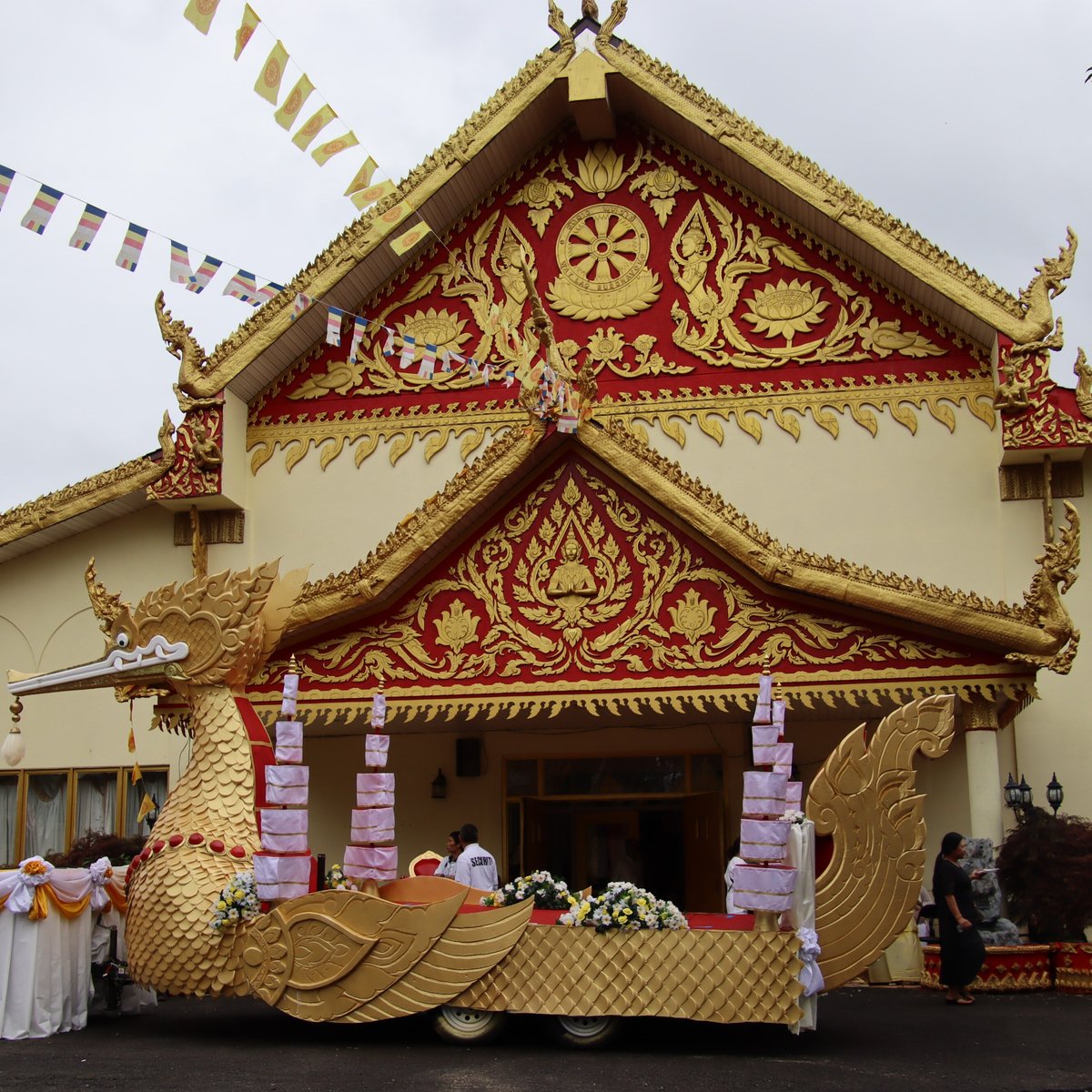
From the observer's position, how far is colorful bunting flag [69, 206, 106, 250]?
11.3m

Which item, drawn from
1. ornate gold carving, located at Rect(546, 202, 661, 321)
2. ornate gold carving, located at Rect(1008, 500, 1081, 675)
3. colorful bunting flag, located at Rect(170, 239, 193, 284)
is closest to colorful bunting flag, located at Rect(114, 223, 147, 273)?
colorful bunting flag, located at Rect(170, 239, 193, 284)

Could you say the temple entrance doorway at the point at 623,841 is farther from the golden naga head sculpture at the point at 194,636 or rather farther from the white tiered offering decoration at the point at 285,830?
the white tiered offering decoration at the point at 285,830

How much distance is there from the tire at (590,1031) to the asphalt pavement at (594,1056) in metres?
0.09

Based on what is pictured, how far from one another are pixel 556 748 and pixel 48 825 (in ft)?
17.9

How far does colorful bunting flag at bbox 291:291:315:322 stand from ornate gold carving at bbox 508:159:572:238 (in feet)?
8.15

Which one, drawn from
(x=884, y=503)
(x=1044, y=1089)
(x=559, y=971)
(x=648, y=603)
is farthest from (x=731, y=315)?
(x=1044, y=1089)

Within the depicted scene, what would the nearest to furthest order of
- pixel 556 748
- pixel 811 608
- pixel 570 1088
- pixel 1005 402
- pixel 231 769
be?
1. pixel 570 1088
2. pixel 231 769
3. pixel 811 608
4. pixel 1005 402
5. pixel 556 748

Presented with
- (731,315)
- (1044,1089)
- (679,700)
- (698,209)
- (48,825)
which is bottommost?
(1044,1089)

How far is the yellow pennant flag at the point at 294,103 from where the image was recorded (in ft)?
38.2

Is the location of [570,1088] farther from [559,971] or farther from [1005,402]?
[1005,402]

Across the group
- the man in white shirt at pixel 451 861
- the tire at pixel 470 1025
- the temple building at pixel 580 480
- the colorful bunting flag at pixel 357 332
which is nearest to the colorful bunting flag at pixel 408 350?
the temple building at pixel 580 480

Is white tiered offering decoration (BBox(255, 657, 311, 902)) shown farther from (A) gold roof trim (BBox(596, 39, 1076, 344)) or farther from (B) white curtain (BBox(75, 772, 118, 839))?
(A) gold roof trim (BBox(596, 39, 1076, 344))

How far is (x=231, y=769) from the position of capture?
9.86 m

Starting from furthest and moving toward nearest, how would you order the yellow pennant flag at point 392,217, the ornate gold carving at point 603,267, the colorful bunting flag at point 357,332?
the ornate gold carving at point 603,267
the yellow pennant flag at point 392,217
the colorful bunting flag at point 357,332
